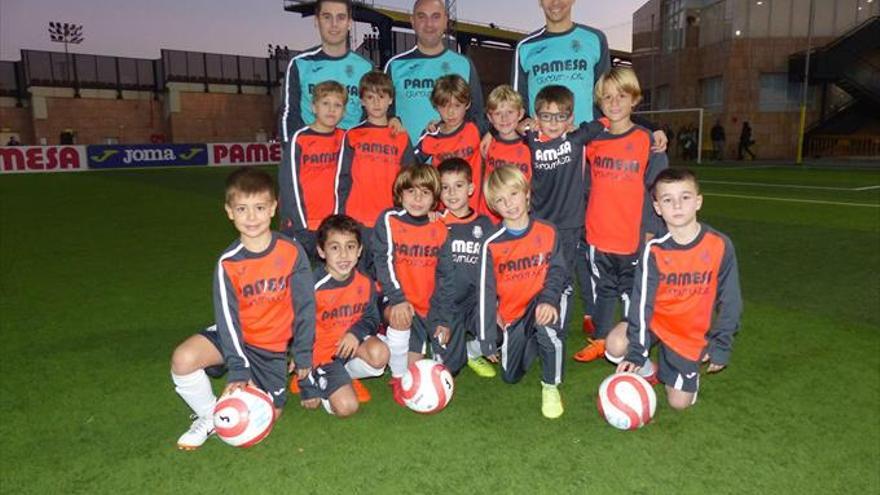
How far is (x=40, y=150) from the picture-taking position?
24.2 meters

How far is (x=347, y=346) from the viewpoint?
3684 mm

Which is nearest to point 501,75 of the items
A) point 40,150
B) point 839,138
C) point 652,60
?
point 652,60

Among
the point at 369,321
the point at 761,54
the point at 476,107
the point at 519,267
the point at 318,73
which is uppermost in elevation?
the point at 761,54

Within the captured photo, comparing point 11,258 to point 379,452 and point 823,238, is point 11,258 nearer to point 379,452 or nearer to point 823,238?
point 379,452

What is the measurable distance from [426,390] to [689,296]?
1536mm

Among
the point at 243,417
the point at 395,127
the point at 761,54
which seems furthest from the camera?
the point at 761,54

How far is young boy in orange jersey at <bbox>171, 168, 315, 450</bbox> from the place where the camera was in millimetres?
3219

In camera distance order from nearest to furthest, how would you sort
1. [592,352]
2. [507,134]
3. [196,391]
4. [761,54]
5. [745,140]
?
[196,391], [592,352], [507,134], [745,140], [761,54]

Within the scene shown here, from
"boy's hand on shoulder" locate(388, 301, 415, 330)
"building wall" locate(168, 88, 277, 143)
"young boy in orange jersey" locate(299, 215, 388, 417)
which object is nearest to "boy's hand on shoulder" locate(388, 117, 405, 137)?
"young boy in orange jersey" locate(299, 215, 388, 417)

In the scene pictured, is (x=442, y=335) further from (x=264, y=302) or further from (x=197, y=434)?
(x=197, y=434)

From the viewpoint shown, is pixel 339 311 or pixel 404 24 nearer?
pixel 339 311

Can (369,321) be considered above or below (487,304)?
below

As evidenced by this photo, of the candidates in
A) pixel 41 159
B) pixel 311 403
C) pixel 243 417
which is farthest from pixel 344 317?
pixel 41 159

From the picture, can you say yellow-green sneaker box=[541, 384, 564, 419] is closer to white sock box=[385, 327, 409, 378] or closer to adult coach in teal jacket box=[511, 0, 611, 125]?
white sock box=[385, 327, 409, 378]
